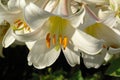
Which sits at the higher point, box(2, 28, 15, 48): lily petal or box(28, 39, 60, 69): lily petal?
box(2, 28, 15, 48): lily petal

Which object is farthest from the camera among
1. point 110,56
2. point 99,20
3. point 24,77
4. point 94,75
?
point 24,77

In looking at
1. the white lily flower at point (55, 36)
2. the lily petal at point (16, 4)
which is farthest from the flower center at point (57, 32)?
the lily petal at point (16, 4)

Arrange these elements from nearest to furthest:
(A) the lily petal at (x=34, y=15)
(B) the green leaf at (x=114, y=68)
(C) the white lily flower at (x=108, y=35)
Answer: (A) the lily petal at (x=34, y=15) → (C) the white lily flower at (x=108, y=35) → (B) the green leaf at (x=114, y=68)

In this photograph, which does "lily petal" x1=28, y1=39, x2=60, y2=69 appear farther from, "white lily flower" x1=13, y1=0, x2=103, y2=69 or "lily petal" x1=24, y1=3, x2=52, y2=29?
"lily petal" x1=24, y1=3, x2=52, y2=29

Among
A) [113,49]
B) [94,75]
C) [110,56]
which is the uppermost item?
[113,49]

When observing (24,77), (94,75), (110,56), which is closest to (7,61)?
(24,77)

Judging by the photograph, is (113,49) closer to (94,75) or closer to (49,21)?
(49,21)

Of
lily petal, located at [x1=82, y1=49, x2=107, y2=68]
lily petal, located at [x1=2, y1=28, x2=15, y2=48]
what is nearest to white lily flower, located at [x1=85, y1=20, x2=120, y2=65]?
lily petal, located at [x1=82, y1=49, x2=107, y2=68]

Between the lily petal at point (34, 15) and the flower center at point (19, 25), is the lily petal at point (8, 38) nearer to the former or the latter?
the flower center at point (19, 25)
